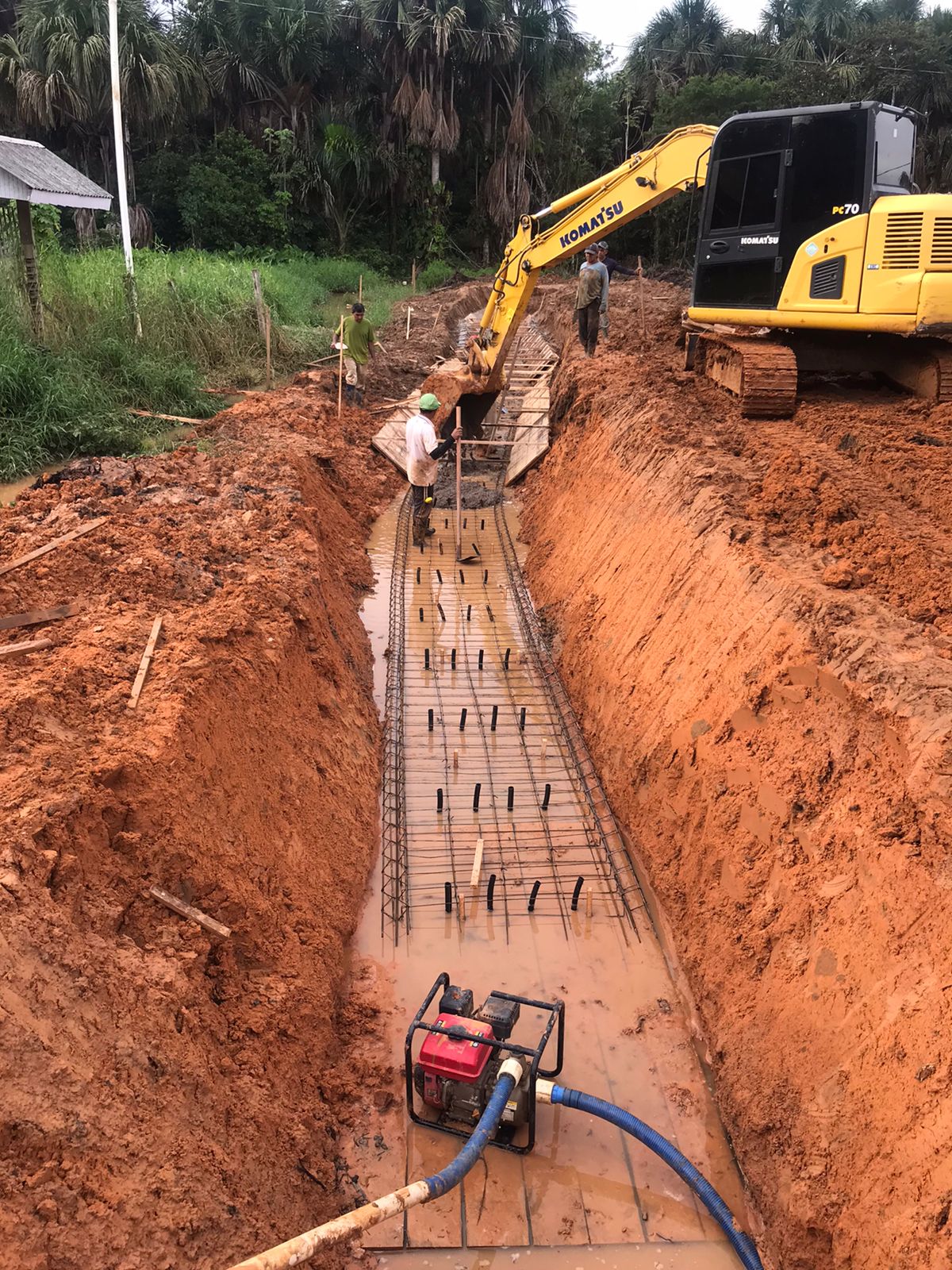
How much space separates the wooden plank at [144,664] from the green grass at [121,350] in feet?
15.9

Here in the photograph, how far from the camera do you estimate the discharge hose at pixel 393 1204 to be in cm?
267

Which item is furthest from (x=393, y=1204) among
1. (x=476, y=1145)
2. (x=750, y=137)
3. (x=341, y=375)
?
(x=341, y=375)

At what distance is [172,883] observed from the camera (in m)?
4.59

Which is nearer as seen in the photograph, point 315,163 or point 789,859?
point 789,859

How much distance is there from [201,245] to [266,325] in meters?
17.9

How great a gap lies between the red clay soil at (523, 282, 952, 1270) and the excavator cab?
1.73 meters

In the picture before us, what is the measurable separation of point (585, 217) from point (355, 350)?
5.07m

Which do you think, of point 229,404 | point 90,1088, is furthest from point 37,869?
point 229,404

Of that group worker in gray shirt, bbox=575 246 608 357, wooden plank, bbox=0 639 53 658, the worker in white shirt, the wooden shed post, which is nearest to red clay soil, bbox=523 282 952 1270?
the worker in white shirt

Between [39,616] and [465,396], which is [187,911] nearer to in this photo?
[39,616]

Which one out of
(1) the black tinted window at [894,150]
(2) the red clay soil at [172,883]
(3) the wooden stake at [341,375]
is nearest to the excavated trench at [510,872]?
(2) the red clay soil at [172,883]

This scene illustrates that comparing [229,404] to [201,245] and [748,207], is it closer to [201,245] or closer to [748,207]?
[748,207]

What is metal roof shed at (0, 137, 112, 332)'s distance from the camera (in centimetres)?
1022

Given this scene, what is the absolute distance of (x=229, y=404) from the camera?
13.9 m
